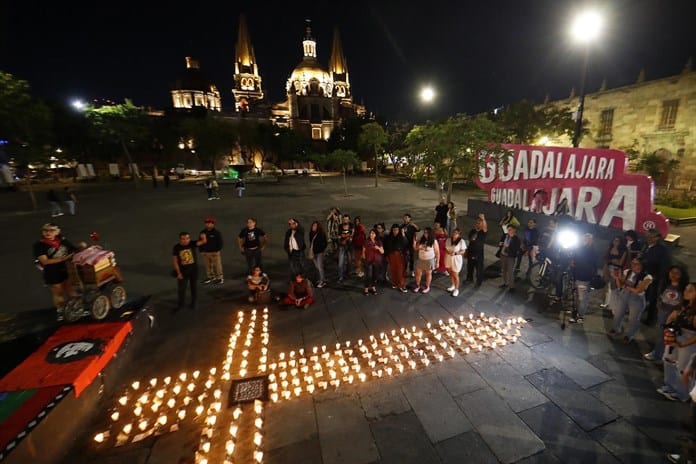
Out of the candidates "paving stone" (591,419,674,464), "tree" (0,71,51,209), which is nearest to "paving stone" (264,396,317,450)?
"paving stone" (591,419,674,464)

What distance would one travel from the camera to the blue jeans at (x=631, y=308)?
5922 millimetres

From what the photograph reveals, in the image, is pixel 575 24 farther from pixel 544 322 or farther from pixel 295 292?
pixel 295 292

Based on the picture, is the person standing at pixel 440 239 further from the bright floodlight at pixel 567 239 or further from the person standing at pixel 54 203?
the person standing at pixel 54 203

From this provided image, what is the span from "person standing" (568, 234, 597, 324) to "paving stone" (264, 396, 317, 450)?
6.12 metres

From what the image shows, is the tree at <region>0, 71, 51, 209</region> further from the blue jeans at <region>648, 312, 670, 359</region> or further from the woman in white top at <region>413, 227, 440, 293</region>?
the blue jeans at <region>648, 312, 670, 359</region>

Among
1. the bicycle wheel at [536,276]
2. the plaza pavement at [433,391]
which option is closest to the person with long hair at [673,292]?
the plaza pavement at [433,391]

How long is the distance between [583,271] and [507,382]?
3236 millimetres

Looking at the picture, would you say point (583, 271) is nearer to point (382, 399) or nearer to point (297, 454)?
point (382, 399)

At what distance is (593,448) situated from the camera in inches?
157

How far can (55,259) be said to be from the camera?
6676 millimetres

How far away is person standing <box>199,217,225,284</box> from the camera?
341 inches

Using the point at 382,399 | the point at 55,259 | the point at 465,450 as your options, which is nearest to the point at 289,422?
the point at 382,399

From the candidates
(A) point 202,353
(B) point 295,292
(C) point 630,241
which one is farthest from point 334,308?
(C) point 630,241

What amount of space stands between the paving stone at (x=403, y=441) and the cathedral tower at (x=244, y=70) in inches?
4629
